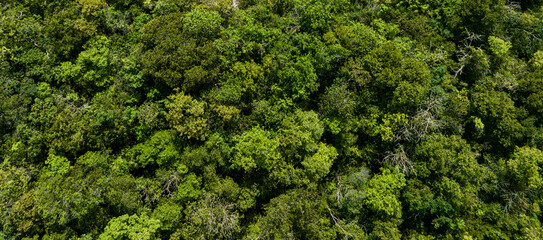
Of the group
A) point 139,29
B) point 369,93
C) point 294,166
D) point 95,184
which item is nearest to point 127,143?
point 95,184

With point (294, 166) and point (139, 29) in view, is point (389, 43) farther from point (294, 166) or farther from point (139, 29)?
point (139, 29)

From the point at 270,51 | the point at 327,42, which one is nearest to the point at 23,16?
the point at 270,51

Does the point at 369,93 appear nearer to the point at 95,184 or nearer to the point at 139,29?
the point at 139,29

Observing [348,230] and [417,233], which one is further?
[417,233]

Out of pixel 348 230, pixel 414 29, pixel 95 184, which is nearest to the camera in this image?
pixel 95 184

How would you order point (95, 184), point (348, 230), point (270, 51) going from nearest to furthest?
1. point (95, 184)
2. point (348, 230)
3. point (270, 51)

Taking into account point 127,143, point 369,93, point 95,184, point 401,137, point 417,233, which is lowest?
point 417,233

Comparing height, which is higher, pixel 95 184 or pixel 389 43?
pixel 389 43
